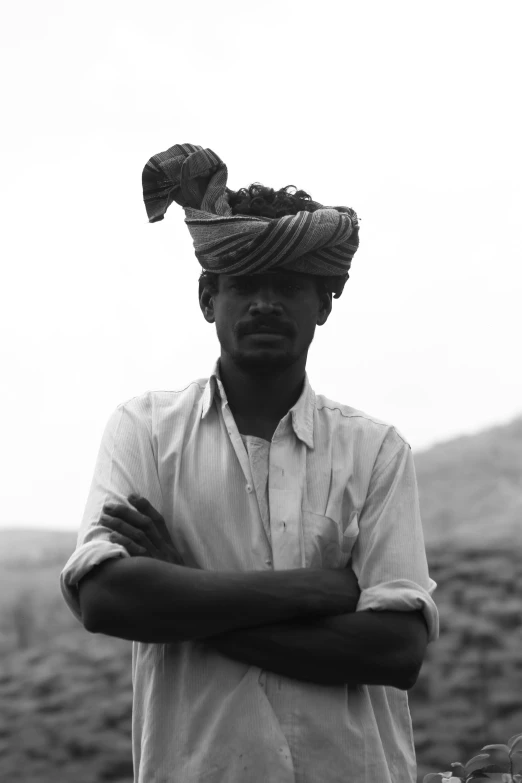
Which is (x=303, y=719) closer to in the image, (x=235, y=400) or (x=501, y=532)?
(x=235, y=400)

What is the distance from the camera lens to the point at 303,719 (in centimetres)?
262

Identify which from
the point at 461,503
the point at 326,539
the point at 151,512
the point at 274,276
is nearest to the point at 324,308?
the point at 274,276

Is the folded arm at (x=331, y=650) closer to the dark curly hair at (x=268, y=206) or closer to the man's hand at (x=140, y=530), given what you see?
the man's hand at (x=140, y=530)

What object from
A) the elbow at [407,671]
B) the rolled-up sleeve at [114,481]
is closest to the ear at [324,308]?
the rolled-up sleeve at [114,481]

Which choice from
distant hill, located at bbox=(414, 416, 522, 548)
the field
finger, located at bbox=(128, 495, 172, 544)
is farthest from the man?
distant hill, located at bbox=(414, 416, 522, 548)

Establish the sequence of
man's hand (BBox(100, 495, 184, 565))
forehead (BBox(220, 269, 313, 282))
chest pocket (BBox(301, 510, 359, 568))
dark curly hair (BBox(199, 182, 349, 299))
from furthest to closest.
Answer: dark curly hair (BBox(199, 182, 349, 299))
forehead (BBox(220, 269, 313, 282))
chest pocket (BBox(301, 510, 359, 568))
man's hand (BBox(100, 495, 184, 565))

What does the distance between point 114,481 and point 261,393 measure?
0.45 m

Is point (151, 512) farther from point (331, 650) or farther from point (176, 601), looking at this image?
point (331, 650)

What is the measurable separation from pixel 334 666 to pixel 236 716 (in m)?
0.25

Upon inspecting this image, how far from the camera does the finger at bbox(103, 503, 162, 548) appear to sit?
269 centimetres

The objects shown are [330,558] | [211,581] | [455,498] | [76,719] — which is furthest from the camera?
[455,498]

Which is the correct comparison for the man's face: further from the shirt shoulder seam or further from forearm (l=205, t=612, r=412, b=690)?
forearm (l=205, t=612, r=412, b=690)

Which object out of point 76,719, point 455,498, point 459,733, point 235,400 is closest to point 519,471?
point 455,498

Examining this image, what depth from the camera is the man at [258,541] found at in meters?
2.60
